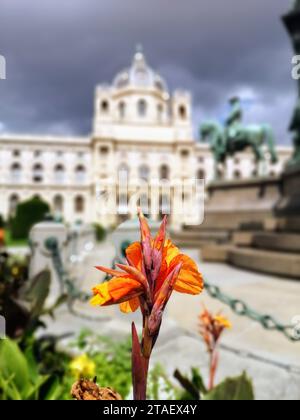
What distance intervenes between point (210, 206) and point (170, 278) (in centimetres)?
1249

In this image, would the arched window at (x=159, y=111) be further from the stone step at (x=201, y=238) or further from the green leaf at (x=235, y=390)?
the green leaf at (x=235, y=390)

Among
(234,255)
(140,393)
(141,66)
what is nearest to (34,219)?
(234,255)

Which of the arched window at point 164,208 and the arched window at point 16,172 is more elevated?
the arched window at point 16,172

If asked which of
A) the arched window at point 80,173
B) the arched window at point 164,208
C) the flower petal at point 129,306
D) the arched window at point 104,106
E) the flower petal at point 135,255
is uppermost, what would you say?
the arched window at point 104,106

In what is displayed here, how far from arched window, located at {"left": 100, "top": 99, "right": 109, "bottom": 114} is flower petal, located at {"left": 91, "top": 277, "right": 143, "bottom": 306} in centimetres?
4980

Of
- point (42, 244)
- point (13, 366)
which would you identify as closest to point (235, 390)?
point (13, 366)

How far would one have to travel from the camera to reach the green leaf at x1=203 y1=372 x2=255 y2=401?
915 mm

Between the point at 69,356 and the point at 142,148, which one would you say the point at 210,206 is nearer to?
the point at 69,356

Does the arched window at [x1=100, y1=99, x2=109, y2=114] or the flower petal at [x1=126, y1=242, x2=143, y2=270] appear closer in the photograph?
the flower petal at [x1=126, y1=242, x2=143, y2=270]

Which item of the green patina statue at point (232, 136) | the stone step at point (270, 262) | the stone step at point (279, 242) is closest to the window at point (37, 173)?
the green patina statue at point (232, 136)

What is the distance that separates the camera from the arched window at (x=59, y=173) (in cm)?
5131

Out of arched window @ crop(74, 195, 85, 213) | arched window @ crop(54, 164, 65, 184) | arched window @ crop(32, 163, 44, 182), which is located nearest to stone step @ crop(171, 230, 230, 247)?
arched window @ crop(74, 195, 85, 213)

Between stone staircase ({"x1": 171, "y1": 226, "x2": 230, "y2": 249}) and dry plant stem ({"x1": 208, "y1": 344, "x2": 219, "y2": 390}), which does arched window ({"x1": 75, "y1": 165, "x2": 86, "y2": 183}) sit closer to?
stone staircase ({"x1": 171, "y1": 226, "x2": 230, "y2": 249})

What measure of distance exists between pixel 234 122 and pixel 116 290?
14.8 metres
